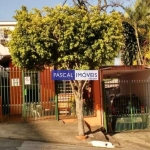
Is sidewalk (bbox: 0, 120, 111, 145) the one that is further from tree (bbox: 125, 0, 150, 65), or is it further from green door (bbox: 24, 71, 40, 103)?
tree (bbox: 125, 0, 150, 65)

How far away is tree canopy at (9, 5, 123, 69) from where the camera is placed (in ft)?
30.6

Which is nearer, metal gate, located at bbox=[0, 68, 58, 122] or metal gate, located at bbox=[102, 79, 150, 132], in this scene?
metal gate, located at bbox=[0, 68, 58, 122]

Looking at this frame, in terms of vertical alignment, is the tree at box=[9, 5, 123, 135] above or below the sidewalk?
above

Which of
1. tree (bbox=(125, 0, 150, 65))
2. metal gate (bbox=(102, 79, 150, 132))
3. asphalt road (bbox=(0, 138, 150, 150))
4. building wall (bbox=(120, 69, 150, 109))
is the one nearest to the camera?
asphalt road (bbox=(0, 138, 150, 150))

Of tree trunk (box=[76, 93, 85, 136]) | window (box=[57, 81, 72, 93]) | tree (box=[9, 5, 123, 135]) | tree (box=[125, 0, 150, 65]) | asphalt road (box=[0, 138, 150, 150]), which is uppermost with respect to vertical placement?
tree (box=[125, 0, 150, 65])

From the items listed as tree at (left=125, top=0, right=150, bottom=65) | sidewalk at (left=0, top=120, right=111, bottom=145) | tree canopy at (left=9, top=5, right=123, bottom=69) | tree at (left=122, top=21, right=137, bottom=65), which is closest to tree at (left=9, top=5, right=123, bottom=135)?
tree canopy at (left=9, top=5, right=123, bottom=69)

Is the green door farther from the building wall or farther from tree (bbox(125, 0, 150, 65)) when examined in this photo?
tree (bbox(125, 0, 150, 65))

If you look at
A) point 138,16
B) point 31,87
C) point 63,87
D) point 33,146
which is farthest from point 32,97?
point 138,16

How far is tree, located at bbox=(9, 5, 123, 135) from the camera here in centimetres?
932

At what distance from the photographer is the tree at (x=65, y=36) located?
367 inches

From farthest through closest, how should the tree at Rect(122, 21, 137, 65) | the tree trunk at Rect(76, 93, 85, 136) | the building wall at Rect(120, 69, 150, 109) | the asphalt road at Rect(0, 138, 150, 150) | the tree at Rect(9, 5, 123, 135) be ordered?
the tree at Rect(122, 21, 137, 65), the building wall at Rect(120, 69, 150, 109), the tree trunk at Rect(76, 93, 85, 136), the tree at Rect(9, 5, 123, 135), the asphalt road at Rect(0, 138, 150, 150)

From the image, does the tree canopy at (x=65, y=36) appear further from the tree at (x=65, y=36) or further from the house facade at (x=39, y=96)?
the house facade at (x=39, y=96)

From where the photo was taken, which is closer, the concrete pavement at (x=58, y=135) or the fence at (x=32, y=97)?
the concrete pavement at (x=58, y=135)

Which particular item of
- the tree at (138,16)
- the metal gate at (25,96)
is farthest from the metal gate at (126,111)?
the tree at (138,16)
